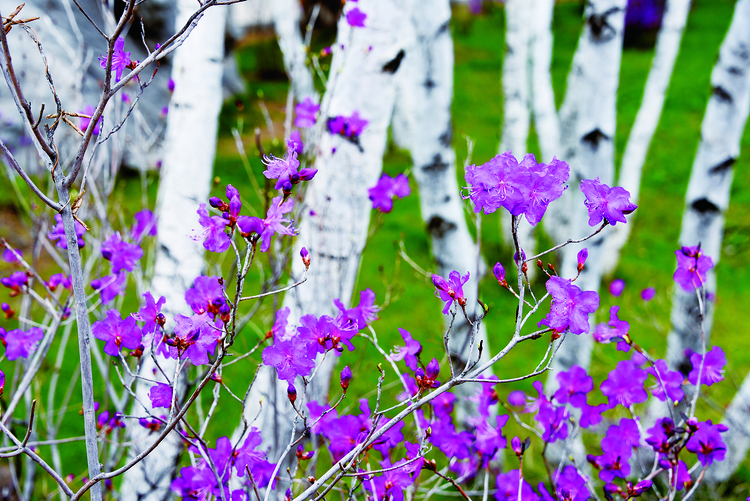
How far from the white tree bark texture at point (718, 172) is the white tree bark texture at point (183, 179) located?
1780mm

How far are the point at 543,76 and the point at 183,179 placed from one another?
301cm

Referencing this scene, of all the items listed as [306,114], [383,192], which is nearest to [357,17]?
[306,114]

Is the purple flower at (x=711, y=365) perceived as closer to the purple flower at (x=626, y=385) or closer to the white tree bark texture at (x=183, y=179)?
the purple flower at (x=626, y=385)

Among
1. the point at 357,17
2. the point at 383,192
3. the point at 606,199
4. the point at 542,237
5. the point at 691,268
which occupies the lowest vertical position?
the point at 542,237

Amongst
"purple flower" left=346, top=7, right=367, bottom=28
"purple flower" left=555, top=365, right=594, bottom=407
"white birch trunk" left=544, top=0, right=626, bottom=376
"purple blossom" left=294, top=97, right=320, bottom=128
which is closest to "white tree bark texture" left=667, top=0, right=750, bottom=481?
"white birch trunk" left=544, top=0, right=626, bottom=376

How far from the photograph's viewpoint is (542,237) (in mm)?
4703

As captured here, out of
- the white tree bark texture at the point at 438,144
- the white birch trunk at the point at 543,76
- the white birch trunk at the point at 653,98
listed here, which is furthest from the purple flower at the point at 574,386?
the white birch trunk at the point at 543,76

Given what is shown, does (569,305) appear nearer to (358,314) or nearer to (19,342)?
(358,314)

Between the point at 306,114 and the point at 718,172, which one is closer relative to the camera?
the point at 306,114

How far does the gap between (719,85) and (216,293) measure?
1932mm

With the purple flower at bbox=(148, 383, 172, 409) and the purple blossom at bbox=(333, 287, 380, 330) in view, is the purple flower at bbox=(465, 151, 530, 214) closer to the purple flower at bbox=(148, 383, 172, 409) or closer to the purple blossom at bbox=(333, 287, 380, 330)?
the purple blossom at bbox=(333, 287, 380, 330)

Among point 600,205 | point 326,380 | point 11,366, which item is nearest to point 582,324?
point 600,205

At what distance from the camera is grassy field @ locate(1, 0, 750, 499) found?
325 cm

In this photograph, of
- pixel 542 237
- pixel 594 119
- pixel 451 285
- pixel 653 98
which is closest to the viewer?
pixel 451 285
